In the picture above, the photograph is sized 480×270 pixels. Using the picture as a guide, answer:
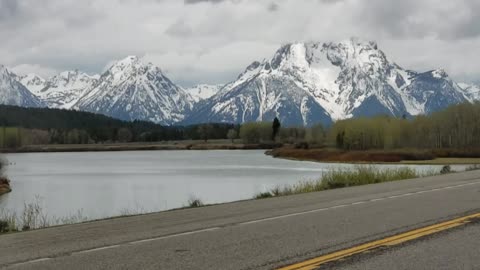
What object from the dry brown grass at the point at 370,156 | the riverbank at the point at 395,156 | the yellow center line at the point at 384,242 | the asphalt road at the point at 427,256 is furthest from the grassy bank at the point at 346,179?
the dry brown grass at the point at 370,156

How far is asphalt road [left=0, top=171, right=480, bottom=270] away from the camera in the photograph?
912 centimetres

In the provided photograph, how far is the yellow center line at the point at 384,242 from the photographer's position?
28.2 feet

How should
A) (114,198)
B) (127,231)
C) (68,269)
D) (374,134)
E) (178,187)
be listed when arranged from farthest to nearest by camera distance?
(374,134) → (178,187) → (114,198) → (127,231) → (68,269)

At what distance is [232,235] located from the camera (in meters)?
11.6

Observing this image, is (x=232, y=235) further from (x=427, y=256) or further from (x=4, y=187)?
(x=4, y=187)

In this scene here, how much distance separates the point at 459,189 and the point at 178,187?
31223 mm

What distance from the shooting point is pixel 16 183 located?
6119cm

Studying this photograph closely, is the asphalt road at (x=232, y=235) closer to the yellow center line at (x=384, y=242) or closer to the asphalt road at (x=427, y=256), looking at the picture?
the asphalt road at (x=427, y=256)

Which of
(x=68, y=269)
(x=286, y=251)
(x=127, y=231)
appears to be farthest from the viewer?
(x=127, y=231)

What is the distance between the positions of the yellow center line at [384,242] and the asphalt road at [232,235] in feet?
0.81

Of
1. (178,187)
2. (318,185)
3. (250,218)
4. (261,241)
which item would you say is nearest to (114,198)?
(178,187)

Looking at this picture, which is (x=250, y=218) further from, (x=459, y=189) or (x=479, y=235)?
(x=459, y=189)

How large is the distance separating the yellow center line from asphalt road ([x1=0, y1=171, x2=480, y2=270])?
0.81 ft

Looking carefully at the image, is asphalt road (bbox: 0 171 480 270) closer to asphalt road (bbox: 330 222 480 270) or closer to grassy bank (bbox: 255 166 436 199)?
asphalt road (bbox: 330 222 480 270)
